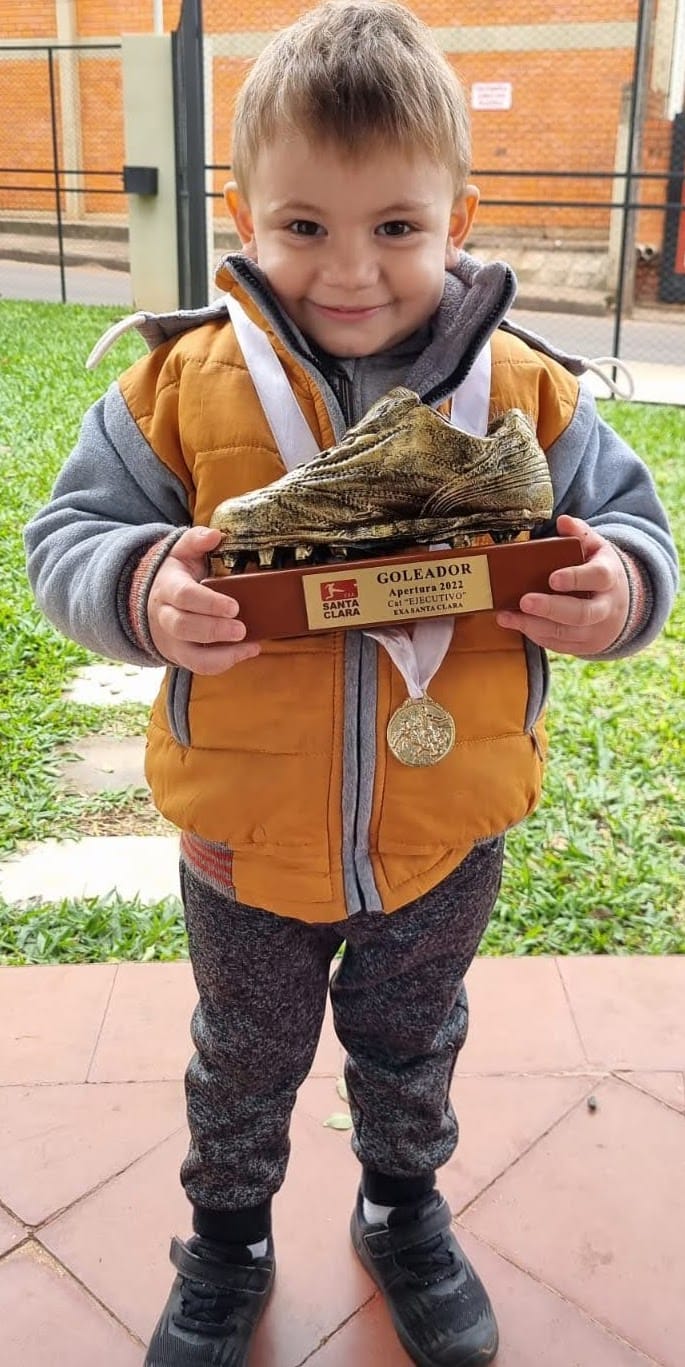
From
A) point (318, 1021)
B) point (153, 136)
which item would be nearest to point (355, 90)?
point (318, 1021)

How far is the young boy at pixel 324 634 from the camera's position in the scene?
45.7 inches

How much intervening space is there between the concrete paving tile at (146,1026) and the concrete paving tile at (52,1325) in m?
0.38

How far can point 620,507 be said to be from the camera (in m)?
1.37

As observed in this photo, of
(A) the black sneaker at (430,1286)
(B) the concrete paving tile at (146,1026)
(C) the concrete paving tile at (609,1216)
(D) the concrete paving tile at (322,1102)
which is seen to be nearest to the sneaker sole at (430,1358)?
(A) the black sneaker at (430,1286)

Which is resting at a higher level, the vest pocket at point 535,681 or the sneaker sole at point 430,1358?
the vest pocket at point 535,681

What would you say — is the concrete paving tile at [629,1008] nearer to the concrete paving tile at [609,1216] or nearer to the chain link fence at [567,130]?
the concrete paving tile at [609,1216]

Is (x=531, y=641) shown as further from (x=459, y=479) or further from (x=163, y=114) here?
(x=163, y=114)

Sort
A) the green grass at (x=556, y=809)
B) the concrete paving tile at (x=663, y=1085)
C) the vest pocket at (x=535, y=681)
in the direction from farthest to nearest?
the green grass at (x=556, y=809), the concrete paving tile at (x=663, y=1085), the vest pocket at (x=535, y=681)

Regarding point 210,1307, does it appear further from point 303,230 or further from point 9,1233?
point 303,230

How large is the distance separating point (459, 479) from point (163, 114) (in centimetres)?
1030

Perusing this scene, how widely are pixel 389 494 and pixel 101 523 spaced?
0.33 metres

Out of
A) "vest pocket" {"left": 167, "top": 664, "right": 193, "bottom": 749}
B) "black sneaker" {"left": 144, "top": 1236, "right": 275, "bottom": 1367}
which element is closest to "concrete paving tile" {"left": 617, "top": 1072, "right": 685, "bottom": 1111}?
"black sneaker" {"left": 144, "top": 1236, "right": 275, "bottom": 1367}

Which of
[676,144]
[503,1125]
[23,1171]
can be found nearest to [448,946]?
[503,1125]

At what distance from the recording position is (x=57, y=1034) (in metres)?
2.05
